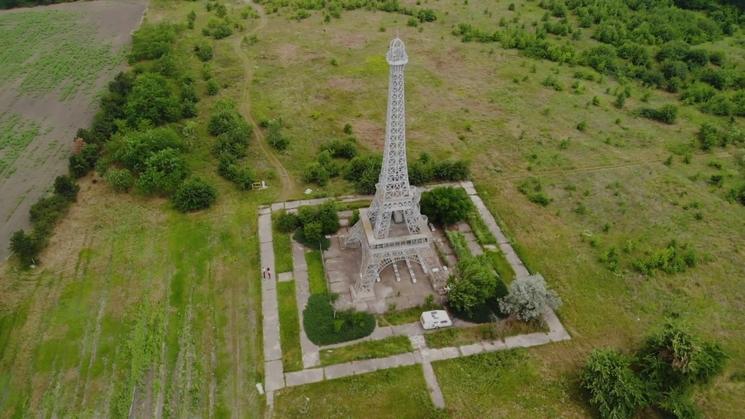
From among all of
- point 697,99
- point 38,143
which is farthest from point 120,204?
point 697,99

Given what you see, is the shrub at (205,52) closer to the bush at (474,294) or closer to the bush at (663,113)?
the bush at (474,294)

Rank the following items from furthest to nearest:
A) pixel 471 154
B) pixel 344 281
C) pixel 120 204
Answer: pixel 471 154 → pixel 120 204 → pixel 344 281

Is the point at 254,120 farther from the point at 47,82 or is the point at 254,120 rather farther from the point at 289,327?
the point at 289,327

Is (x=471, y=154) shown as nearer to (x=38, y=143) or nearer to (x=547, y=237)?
(x=547, y=237)

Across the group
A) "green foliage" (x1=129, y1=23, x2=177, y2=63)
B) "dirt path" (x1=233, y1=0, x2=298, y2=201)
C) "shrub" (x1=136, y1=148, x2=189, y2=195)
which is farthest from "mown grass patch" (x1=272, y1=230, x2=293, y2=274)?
"green foliage" (x1=129, y1=23, x2=177, y2=63)

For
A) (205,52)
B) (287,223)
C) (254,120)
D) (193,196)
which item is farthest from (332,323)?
(205,52)

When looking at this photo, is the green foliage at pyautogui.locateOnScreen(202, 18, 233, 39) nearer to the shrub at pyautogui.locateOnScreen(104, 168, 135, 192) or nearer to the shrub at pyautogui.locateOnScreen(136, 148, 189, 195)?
the shrub at pyautogui.locateOnScreen(136, 148, 189, 195)

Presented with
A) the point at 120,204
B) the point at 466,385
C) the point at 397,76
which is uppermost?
the point at 397,76

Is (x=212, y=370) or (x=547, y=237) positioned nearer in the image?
(x=212, y=370)
